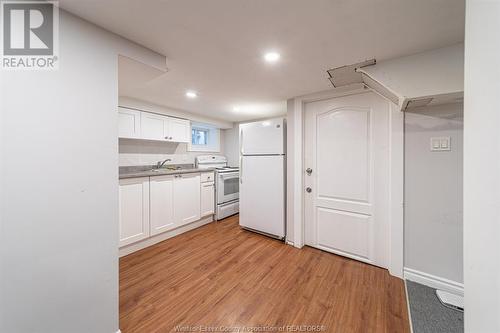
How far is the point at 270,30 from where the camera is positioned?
1245 mm

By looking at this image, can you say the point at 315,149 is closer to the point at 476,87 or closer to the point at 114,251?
the point at 476,87

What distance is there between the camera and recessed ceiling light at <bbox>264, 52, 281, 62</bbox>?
5.05 feet

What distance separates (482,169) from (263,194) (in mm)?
2502

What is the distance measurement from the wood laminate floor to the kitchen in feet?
0.05

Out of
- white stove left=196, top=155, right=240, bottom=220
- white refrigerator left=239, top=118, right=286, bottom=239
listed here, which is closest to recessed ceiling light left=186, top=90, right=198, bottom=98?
white refrigerator left=239, top=118, right=286, bottom=239

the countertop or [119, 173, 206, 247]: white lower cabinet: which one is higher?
the countertop

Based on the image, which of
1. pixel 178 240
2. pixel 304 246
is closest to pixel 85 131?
pixel 178 240

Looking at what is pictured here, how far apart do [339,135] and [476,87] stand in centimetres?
186

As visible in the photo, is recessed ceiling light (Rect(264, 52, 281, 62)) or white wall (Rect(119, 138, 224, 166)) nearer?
recessed ceiling light (Rect(264, 52, 281, 62))

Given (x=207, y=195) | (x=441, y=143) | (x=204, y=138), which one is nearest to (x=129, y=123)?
(x=207, y=195)

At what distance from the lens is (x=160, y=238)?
280 cm

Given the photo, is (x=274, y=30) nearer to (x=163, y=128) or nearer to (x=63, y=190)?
(x=63, y=190)

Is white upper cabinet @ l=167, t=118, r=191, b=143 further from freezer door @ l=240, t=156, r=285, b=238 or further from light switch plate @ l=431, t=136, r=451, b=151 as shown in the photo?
light switch plate @ l=431, t=136, r=451, b=151

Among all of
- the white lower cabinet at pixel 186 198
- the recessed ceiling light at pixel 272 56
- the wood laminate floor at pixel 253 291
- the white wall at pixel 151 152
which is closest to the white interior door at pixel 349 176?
the wood laminate floor at pixel 253 291
